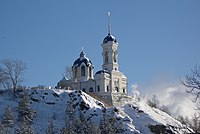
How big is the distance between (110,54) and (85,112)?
23.1 metres

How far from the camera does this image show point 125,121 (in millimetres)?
62531

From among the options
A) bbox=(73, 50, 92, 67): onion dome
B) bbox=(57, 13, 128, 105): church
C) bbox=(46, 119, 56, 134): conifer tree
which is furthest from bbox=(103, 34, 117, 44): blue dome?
bbox=(46, 119, 56, 134): conifer tree

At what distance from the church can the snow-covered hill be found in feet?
31.9

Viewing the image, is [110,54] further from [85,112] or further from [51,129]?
[51,129]

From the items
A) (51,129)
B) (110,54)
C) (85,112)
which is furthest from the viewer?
(110,54)

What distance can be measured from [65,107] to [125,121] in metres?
8.98

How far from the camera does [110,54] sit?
84.3 meters

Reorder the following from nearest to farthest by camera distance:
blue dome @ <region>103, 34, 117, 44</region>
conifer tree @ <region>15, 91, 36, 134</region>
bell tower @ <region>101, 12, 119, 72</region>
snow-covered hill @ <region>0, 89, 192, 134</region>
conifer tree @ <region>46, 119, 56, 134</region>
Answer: conifer tree @ <region>46, 119, 56, 134</region> < conifer tree @ <region>15, 91, 36, 134</region> < snow-covered hill @ <region>0, 89, 192, 134</region> < bell tower @ <region>101, 12, 119, 72</region> < blue dome @ <region>103, 34, 117, 44</region>

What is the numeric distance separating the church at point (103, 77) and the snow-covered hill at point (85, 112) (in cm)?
973

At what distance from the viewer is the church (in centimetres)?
7994

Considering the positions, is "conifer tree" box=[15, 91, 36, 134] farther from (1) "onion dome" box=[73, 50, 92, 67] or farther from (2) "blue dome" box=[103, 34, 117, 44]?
(2) "blue dome" box=[103, 34, 117, 44]

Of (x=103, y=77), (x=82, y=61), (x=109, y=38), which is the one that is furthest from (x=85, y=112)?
(x=109, y=38)

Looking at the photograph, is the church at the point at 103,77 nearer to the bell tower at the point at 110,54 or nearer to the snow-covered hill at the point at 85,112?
the bell tower at the point at 110,54

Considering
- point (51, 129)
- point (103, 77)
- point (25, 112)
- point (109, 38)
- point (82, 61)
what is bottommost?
point (51, 129)
